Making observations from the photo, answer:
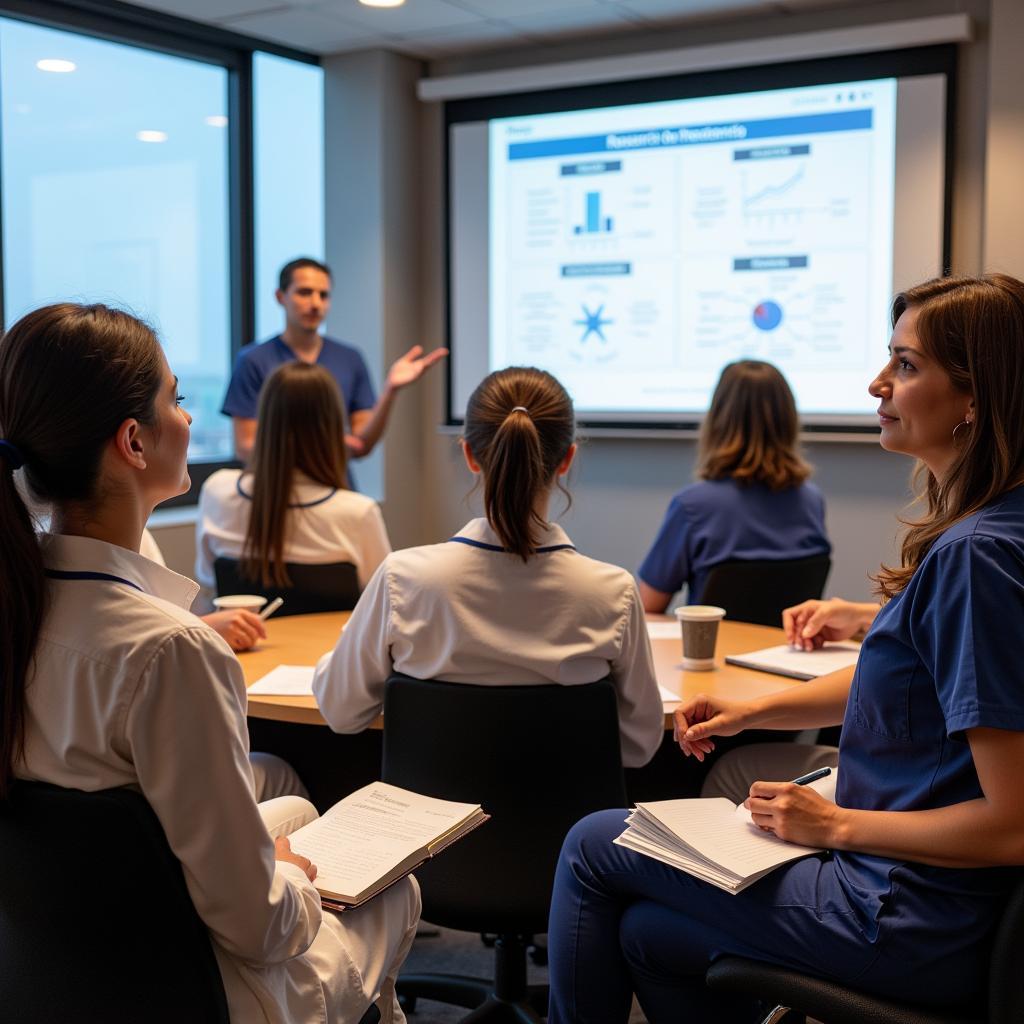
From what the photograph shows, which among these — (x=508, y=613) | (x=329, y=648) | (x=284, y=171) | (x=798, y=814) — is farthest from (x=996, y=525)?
(x=284, y=171)

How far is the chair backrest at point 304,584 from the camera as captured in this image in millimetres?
2826

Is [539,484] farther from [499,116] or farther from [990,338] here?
[499,116]

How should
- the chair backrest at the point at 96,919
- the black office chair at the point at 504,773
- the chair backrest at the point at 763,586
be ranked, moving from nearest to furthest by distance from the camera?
1. the chair backrest at the point at 96,919
2. the black office chair at the point at 504,773
3. the chair backrest at the point at 763,586

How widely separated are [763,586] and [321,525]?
3.44ft

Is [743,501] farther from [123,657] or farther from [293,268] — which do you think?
[293,268]

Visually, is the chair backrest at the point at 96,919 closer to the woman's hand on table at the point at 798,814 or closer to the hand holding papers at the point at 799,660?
the woman's hand on table at the point at 798,814

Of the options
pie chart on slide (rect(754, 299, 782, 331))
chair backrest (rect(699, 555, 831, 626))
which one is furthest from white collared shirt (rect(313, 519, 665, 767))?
pie chart on slide (rect(754, 299, 782, 331))

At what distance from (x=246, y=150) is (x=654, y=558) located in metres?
3.28

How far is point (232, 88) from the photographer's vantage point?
526 centimetres

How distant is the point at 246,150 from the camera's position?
17.5 feet

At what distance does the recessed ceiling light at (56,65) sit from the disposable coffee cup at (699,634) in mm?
3530

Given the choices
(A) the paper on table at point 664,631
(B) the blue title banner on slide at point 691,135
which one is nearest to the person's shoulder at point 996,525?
(A) the paper on table at point 664,631

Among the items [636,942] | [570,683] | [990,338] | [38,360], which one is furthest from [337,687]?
[990,338]

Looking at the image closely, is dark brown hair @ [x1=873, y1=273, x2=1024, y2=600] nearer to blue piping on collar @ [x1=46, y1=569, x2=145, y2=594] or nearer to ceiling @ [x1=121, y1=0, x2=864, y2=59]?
blue piping on collar @ [x1=46, y1=569, x2=145, y2=594]
